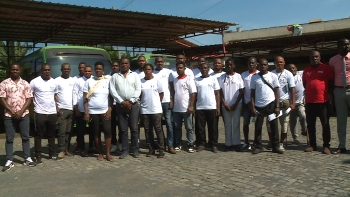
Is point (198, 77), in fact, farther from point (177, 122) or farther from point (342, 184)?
point (342, 184)

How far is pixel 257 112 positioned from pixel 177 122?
1625mm

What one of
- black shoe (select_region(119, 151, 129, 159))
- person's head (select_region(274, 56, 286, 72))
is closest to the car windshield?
black shoe (select_region(119, 151, 129, 159))

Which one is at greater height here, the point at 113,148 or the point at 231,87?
the point at 231,87

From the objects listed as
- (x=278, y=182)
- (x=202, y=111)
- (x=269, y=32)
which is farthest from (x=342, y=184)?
(x=269, y=32)

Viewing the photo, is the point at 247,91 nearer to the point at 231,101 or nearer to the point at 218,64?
the point at 231,101

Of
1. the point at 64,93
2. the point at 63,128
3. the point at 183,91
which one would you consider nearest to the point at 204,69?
the point at 183,91

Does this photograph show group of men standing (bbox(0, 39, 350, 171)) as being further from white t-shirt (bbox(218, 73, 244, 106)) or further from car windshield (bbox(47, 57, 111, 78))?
car windshield (bbox(47, 57, 111, 78))

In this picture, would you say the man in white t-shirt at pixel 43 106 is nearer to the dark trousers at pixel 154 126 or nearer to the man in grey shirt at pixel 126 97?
the man in grey shirt at pixel 126 97

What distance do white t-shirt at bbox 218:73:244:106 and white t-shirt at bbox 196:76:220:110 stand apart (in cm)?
19

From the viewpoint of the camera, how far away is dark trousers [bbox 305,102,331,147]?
6.75 meters

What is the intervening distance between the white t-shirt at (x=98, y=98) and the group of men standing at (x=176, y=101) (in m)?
0.02

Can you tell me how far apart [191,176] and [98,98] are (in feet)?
7.88

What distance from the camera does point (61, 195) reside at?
476cm

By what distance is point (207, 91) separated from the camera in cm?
720
